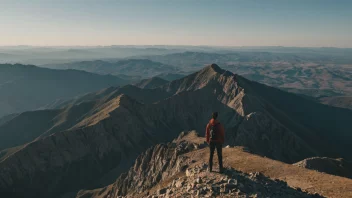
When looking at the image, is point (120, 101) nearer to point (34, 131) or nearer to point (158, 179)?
point (34, 131)

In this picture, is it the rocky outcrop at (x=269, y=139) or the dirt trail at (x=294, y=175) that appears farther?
the rocky outcrop at (x=269, y=139)

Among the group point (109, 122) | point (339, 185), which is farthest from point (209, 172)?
point (109, 122)

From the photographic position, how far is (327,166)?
232ft

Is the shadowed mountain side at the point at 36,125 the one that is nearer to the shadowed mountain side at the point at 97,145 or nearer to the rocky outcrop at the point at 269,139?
the shadowed mountain side at the point at 97,145

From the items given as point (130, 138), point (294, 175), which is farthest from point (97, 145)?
point (294, 175)

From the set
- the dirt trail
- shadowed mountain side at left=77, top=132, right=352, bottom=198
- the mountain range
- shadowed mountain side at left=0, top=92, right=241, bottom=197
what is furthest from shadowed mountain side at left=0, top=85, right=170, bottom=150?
the dirt trail

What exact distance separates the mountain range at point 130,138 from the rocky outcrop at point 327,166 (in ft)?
146

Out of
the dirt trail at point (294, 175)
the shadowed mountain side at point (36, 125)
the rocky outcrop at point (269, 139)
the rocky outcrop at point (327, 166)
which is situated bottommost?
the shadowed mountain side at point (36, 125)

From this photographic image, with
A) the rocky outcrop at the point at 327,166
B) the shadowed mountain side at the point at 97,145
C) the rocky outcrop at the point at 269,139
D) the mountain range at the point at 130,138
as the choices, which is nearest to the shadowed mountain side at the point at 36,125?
the mountain range at the point at 130,138

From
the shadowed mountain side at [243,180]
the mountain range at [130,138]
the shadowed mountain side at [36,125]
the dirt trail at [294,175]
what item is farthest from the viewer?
the shadowed mountain side at [36,125]

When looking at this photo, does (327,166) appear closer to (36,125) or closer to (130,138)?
(130,138)

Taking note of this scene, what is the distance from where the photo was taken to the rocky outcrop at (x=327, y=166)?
220ft

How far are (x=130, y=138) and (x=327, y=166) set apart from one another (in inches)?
3823

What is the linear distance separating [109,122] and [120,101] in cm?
2017
